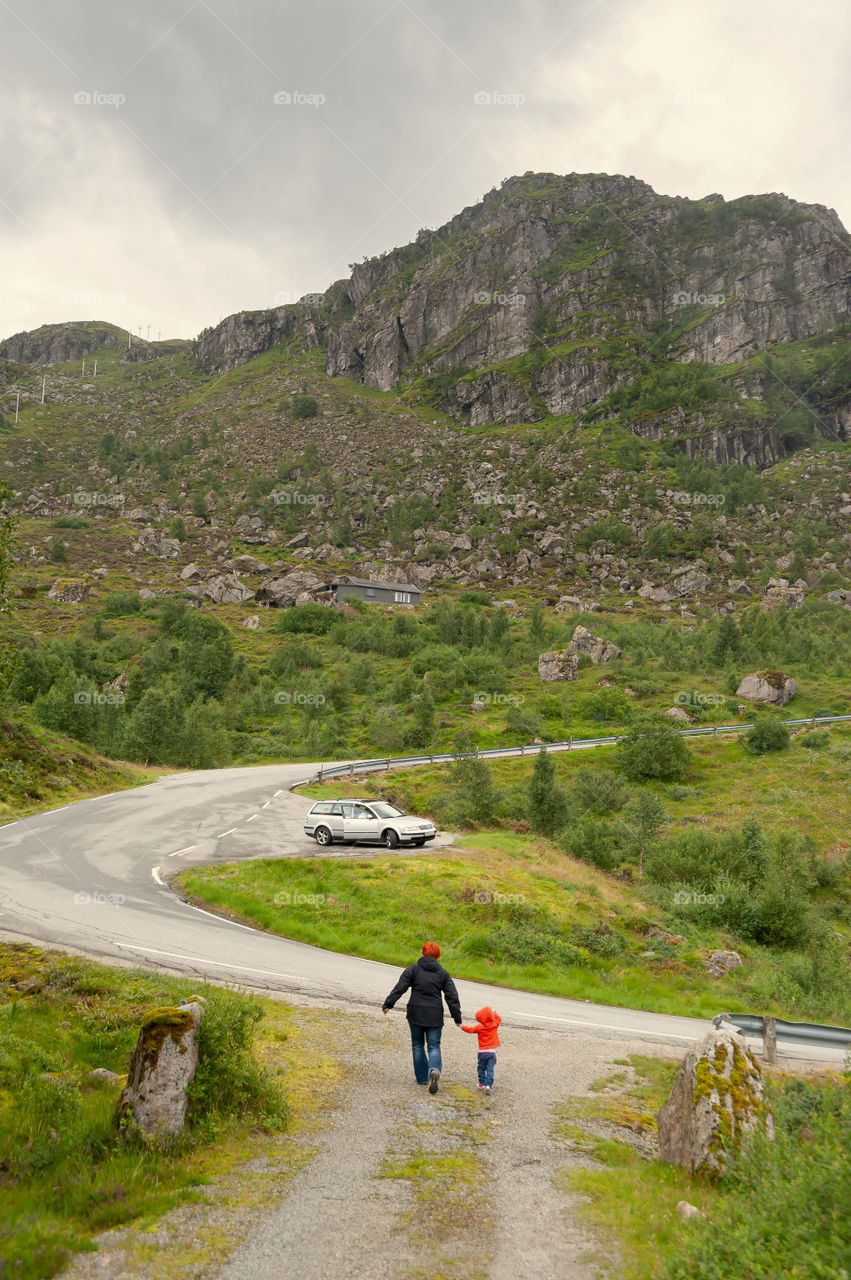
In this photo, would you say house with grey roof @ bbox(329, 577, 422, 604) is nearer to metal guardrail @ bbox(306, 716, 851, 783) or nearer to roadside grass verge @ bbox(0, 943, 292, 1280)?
metal guardrail @ bbox(306, 716, 851, 783)

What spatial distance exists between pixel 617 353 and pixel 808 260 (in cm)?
6001

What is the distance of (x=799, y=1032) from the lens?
964cm

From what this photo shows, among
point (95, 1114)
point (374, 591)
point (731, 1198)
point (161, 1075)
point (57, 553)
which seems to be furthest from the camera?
point (57, 553)

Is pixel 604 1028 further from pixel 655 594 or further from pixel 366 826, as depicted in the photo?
pixel 655 594

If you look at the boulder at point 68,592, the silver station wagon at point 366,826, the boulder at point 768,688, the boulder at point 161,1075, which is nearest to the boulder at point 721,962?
the silver station wagon at point 366,826

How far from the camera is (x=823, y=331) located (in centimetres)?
16988

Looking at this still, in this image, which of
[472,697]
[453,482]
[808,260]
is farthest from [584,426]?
[472,697]

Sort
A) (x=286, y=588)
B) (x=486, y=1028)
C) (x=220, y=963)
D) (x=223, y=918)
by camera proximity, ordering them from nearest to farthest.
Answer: (x=486, y=1028) → (x=220, y=963) → (x=223, y=918) → (x=286, y=588)

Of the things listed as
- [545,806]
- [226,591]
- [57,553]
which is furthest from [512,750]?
[57,553]

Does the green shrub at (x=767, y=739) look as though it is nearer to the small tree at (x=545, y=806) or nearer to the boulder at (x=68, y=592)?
the small tree at (x=545, y=806)

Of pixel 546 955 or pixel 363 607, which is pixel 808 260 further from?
pixel 546 955

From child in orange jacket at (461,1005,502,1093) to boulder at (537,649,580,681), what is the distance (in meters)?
62.9

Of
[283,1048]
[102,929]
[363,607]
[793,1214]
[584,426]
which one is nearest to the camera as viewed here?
[793,1214]

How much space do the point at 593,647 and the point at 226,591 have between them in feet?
202
